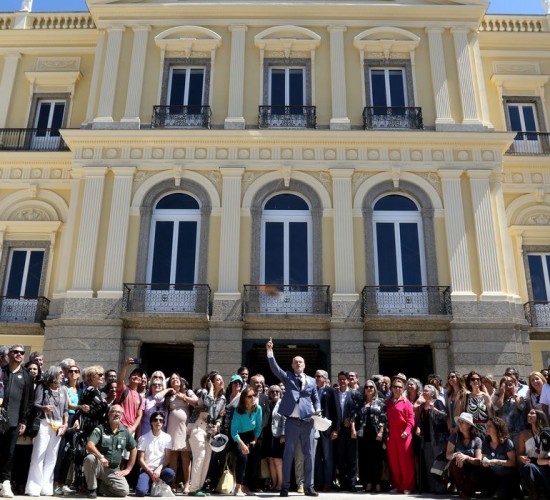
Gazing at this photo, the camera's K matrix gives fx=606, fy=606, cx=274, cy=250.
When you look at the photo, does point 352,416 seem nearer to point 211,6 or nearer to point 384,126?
point 384,126

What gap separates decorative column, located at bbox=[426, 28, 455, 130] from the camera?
17844mm

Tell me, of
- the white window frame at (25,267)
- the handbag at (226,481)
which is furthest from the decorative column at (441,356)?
the white window frame at (25,267)

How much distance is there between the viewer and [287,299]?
16188mm

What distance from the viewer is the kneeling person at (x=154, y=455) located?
8586mm

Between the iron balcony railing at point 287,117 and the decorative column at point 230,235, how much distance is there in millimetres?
1843

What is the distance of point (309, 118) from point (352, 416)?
1058 centimetres

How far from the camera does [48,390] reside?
8.52m

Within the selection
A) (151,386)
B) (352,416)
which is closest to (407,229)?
(352,416)

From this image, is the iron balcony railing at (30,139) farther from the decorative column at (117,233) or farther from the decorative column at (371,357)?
the decorative column at (371,357)

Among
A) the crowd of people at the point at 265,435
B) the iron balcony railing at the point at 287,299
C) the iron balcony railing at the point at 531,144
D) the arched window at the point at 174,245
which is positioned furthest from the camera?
the iron balcony railing at the point at 531,144

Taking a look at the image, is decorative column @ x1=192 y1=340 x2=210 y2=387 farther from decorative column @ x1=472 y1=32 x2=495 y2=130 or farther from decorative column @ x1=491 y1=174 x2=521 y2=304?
decorative column @ x1=472 y1=32 x2=495 y2=130

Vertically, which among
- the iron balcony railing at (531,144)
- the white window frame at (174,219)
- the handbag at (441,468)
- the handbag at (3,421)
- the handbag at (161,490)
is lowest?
the handbag at (161,490)

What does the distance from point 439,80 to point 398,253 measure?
5682mm

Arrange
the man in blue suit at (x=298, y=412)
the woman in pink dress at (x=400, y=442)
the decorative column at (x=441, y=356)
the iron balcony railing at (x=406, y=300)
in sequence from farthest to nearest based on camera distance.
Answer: the iron balcony railing at (x=406, y=300) → the decorative column at (x=441, y=356) → the woman in pink dress at (x=400, y=442) → the man in blue suit at (x=298, y=412)
